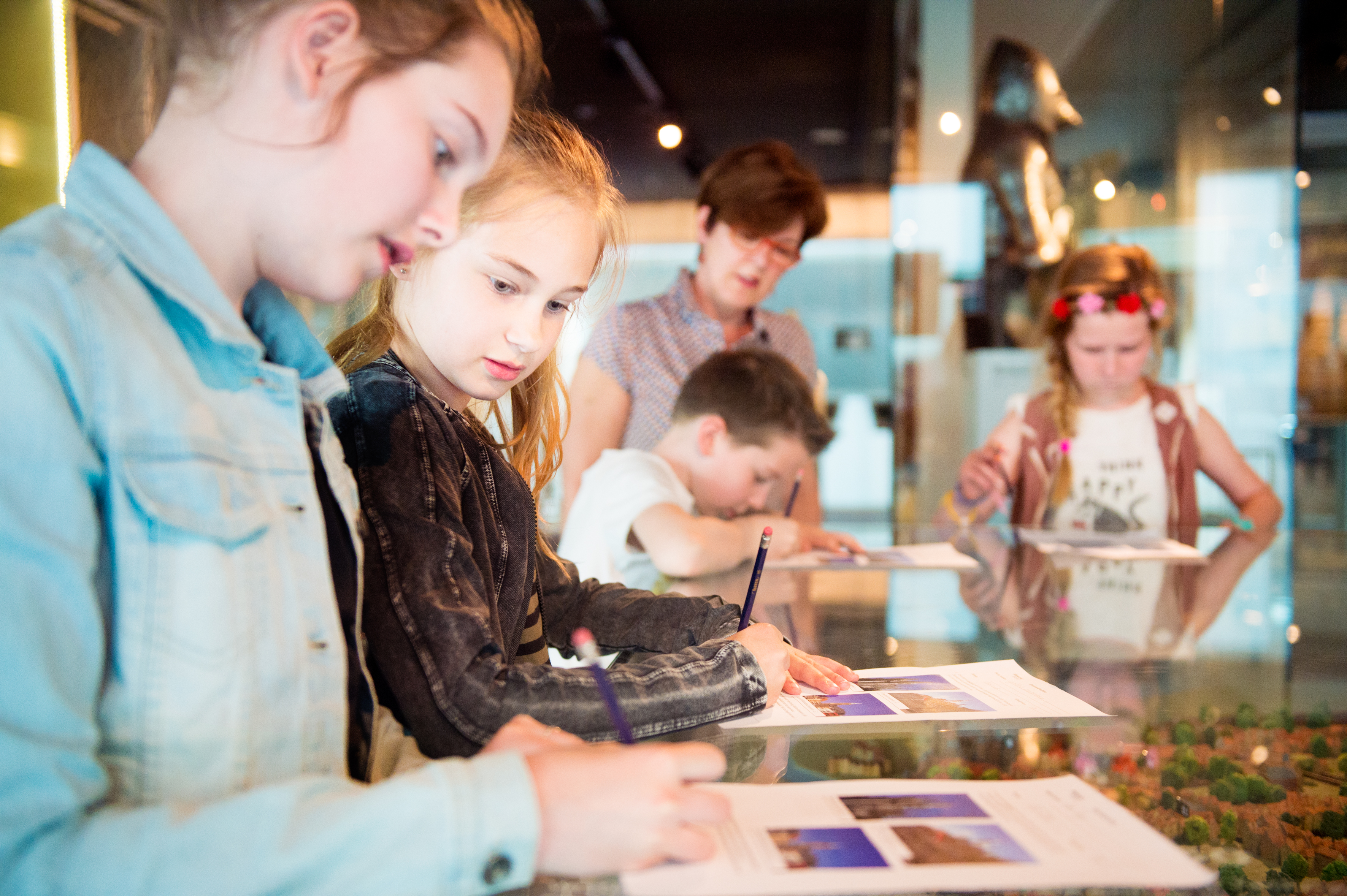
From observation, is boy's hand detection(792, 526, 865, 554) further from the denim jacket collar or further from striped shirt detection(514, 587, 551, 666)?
the denim jacket collar

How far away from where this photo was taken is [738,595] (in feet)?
4.03

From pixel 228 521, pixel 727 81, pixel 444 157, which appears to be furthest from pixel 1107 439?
pixel 727 81

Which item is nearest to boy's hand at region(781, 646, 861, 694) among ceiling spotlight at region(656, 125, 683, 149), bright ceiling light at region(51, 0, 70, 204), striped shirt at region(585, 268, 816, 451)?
striped shirt at region(585, 268, 816, 451)

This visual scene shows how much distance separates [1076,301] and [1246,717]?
1.66 metres

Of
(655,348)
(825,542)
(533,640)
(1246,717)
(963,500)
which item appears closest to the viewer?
(1246,717)

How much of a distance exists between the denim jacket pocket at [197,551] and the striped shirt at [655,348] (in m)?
1.52

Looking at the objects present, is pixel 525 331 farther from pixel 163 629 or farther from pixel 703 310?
pixel 703 310

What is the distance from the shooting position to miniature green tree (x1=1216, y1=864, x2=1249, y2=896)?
1.74 ft

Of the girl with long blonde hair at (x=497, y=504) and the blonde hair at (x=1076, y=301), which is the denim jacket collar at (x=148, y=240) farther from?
the blonde hair at (x=1076, y=301)

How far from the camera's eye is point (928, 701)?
2.60 ft

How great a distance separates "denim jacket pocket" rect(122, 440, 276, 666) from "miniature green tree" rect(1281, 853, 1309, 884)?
0.64 metres

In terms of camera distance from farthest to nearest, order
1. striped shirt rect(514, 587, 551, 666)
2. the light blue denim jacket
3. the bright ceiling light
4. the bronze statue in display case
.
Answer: the bronze statue in display case
the bright ceiling light
striped shirt rect(514, 587, 551, 666)
the light blue denim jacket

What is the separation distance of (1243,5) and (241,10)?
422cm

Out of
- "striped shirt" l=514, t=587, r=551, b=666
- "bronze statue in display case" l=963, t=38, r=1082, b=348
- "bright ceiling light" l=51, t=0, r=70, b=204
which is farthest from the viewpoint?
"bronze statue in display case" l=963, t=38, r=1082, b=348
